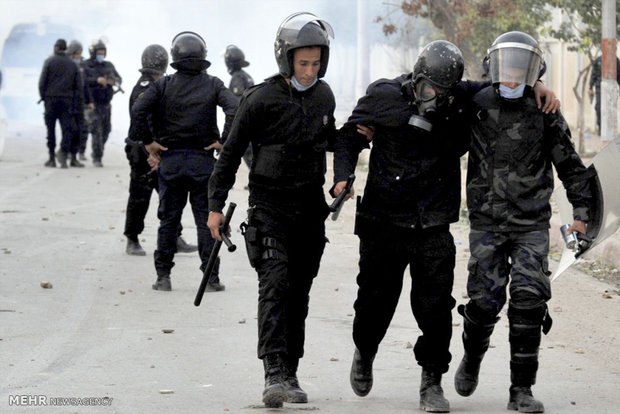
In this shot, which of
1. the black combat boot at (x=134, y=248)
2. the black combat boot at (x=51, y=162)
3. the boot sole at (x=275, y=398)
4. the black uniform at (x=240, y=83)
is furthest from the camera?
the black combat boot at (x=51, y=162)

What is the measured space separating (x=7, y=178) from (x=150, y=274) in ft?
30.4

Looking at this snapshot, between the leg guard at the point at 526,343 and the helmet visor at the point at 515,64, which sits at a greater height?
the helmet visor at the point at 515,64

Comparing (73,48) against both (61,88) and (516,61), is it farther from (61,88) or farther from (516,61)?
(516,61)

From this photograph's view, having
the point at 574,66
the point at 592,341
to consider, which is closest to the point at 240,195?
the point at 592,341

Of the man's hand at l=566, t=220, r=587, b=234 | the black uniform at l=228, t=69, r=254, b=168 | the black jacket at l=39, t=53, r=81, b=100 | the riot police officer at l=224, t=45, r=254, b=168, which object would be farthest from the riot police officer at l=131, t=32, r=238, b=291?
the black jacket at l=39, t=53, r=81, b=100

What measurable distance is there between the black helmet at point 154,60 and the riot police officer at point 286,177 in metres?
4.44

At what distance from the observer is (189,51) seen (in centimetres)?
945

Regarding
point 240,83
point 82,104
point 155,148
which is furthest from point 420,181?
point 82,104

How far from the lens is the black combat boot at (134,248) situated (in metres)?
11.6

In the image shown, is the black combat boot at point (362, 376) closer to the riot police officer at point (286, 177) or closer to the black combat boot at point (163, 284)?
the riot police officer at point (286, 177)

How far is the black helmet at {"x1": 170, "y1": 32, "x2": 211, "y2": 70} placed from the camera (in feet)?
30.9

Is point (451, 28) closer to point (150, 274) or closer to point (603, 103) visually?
point (603, 103)

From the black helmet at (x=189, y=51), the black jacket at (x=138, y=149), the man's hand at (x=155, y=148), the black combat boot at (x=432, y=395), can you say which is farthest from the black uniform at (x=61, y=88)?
the black combat boot at (x=432, y=395)

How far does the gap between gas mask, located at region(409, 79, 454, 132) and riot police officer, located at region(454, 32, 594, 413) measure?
0.76 feet
